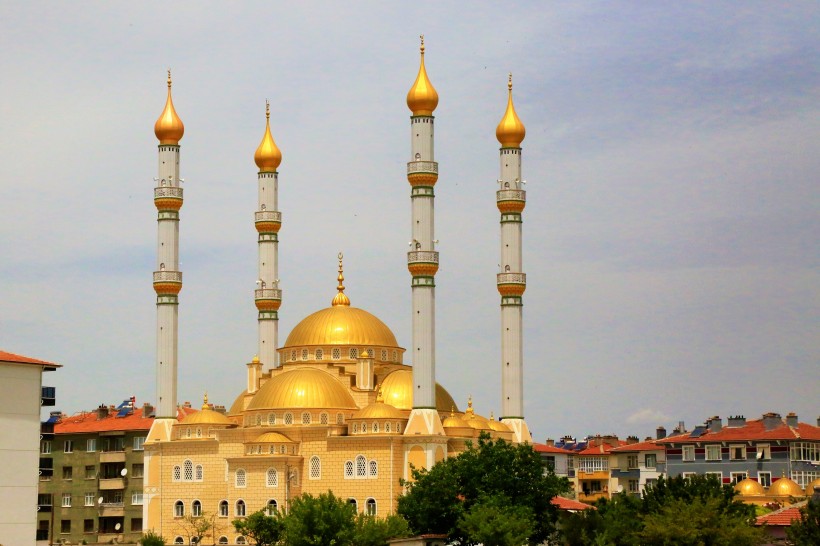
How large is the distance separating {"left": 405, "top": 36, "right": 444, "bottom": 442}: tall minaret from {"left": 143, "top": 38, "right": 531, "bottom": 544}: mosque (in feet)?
0.17

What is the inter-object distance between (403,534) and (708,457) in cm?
2232

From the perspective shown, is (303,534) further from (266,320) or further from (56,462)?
(56,462)

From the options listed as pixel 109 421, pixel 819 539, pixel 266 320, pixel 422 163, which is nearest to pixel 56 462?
pixel 109 421

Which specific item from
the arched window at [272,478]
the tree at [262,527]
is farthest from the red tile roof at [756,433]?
the tree at [262,527]

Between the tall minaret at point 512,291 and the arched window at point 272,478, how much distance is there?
30.8 feet

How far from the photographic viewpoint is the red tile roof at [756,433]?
70.1 meters

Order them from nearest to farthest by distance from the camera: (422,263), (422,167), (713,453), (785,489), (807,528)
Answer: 1. (807,528)
2. (422,263)
3. (422,167)
4. (785,489)
5. (713,453)

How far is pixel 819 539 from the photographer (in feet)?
145

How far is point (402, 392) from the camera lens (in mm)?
66000

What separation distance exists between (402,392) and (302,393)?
411cm

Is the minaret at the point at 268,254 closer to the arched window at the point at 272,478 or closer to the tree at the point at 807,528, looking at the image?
the arched window at the point at 272,478

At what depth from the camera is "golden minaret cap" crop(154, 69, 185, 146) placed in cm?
6788

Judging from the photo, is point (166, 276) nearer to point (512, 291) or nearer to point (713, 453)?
point (512, 291)

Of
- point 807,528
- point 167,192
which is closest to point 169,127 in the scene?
point 167,192
